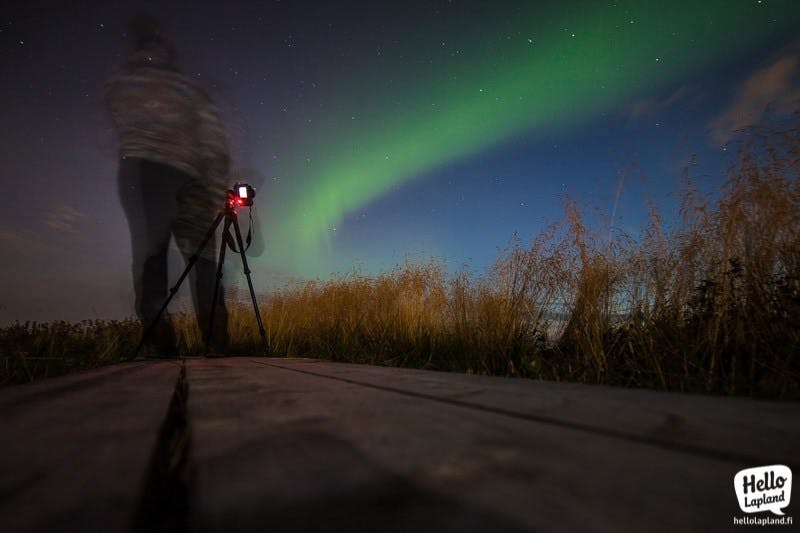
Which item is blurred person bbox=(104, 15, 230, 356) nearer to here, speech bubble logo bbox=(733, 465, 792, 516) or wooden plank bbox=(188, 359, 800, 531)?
wooden plank bbox=(188, 359, 800, 531)

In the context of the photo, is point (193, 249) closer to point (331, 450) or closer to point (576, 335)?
point (576, 335)

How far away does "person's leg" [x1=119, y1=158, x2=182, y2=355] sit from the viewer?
3.26 metres

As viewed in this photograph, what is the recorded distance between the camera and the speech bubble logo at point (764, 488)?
0.91ft

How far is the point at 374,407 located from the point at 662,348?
234 cm

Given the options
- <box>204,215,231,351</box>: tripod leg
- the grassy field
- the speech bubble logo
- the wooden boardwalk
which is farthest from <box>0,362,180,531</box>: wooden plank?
<box>204,215,231,351</box>: tripod leg

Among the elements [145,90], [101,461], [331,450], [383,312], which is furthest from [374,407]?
[145,90]

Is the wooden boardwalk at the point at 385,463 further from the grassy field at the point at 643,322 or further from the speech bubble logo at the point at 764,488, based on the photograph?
the grassy field at the point at 643,322

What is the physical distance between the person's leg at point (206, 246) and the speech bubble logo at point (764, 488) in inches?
164

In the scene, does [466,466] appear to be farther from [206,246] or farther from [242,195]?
[206,246]

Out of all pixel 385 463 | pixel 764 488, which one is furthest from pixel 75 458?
pixel 764 488

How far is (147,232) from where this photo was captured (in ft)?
10.7

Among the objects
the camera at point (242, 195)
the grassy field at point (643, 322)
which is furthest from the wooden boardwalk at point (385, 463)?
the camera at point (242, 195)

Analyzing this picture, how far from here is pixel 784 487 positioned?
12.5 inches

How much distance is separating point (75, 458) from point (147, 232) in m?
3.52
